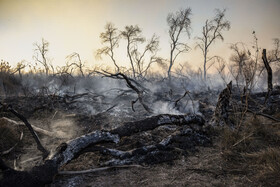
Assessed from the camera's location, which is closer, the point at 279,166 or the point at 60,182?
the point at 279,166

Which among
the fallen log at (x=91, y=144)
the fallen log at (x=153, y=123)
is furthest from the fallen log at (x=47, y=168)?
the fallen log at (x=153, y=123)

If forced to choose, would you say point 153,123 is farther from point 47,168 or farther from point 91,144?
point 47,168

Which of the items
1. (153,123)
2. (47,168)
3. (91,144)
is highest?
(153,123)

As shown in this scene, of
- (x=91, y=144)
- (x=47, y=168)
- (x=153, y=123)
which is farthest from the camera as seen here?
(x=153, y=123)

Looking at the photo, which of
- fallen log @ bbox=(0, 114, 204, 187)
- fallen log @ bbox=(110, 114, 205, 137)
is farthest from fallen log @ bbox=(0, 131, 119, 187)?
fallen log @ bbox=(110, 114, 205, 137)

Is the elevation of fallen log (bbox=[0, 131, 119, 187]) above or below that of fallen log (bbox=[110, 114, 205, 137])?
below

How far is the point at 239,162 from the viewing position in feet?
8.33

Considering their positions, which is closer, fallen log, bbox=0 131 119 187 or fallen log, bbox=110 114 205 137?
fallen log, bbox=0 131 119 187

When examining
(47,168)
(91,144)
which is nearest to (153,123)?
(91,144)

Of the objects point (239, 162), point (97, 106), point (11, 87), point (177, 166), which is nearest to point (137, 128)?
point (177, 166)

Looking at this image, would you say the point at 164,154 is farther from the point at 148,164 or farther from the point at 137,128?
the point at 137,128

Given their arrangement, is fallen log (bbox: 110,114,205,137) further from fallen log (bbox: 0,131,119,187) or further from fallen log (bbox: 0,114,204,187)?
fallen log (bbox: 0,131,119,187)

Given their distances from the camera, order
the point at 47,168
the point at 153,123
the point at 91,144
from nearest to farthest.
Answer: the point at 47,168 < the point at 91,144 < the point at 153,123

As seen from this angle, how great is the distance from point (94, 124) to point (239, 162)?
14.7 ft
